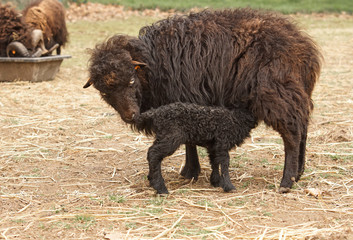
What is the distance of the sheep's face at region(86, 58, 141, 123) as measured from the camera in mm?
4859

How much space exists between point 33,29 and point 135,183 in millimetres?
6437

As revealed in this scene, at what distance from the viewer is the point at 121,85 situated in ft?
16.1

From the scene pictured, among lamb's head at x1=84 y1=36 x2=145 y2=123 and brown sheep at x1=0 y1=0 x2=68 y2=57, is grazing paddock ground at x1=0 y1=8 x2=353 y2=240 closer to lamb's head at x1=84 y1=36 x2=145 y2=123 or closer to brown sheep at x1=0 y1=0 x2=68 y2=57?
lamb's head at x1=84 y1=36 x2=145 y2=123

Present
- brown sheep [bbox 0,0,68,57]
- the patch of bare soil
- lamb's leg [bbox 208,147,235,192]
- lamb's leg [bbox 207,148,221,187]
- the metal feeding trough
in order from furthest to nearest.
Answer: the patch of bare soil < brown sheep [bbox 0,0,68,57] < the metal feeding trough < lamb's leg [bbox 207,148,221,187] < lamb's leg [bbox 208,147,235,192]

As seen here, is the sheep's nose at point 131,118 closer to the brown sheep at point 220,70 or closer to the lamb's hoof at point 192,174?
the brown sheep at point 220,70

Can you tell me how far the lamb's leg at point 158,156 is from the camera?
15.8ft

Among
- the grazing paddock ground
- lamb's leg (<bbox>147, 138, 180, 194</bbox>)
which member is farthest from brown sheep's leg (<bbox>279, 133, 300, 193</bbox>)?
lamb's leg (<bbox>147, 138, 180, 194</bbox>)

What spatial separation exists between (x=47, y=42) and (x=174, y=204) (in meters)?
7.71

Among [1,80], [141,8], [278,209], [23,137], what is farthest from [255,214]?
[141,8]

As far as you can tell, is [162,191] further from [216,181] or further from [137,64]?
[137,64]

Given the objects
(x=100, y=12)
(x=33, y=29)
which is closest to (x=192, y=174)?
(x=33, y=29)

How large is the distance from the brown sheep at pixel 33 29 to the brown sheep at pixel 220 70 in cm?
566

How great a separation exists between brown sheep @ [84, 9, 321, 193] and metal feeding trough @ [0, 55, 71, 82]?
5.34 m

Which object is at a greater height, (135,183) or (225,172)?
(225,172)
